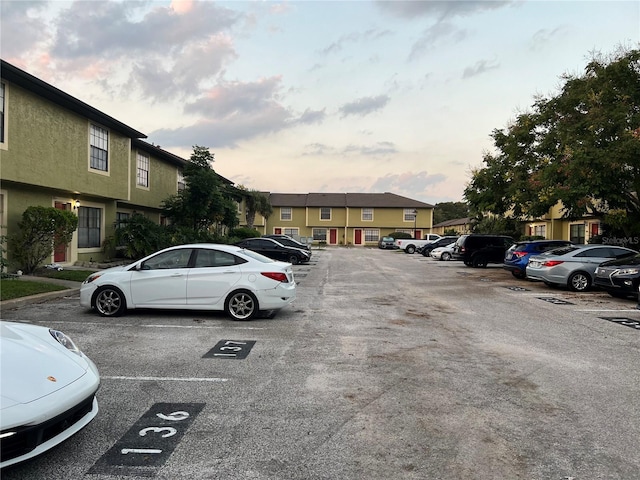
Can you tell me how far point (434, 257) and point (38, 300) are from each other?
27.4 metres

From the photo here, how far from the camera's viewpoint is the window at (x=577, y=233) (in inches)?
1336

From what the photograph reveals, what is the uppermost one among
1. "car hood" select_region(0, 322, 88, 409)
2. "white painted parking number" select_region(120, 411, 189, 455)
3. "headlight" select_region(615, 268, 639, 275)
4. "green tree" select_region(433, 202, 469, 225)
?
"green tree" select_region(433, 202, 469, 225)

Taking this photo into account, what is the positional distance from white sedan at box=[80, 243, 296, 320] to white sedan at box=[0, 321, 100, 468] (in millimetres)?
5012

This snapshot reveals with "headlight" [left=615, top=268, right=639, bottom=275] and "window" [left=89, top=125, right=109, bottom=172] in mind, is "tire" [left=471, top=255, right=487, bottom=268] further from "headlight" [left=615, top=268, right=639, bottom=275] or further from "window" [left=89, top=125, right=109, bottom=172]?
"window" [left=89, top=125, right=109, bottom=172]

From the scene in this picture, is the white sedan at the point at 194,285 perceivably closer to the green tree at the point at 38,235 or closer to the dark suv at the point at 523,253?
the green tree at the point at 38,235

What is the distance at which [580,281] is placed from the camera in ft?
48.8

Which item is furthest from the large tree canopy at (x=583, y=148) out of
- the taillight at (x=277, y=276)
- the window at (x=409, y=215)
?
the window at (x=409, y=215)

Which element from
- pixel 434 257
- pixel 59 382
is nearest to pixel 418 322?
pixel 59 382

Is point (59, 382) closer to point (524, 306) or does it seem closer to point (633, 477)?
point (633, 477)

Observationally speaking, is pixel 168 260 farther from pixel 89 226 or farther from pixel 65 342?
pixel 89 226

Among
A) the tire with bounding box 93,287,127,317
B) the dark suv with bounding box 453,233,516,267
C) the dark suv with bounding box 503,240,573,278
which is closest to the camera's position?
the tire with bounding box 93,287,127,317

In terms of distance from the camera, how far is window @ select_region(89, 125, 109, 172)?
1789 cm

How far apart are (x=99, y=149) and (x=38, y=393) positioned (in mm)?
17365

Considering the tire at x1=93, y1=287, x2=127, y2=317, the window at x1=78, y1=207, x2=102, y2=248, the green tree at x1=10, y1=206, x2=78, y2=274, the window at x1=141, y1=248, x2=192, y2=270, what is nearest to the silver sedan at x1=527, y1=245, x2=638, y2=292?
the window at x1=141, y1=248, x2=192, y2=270
